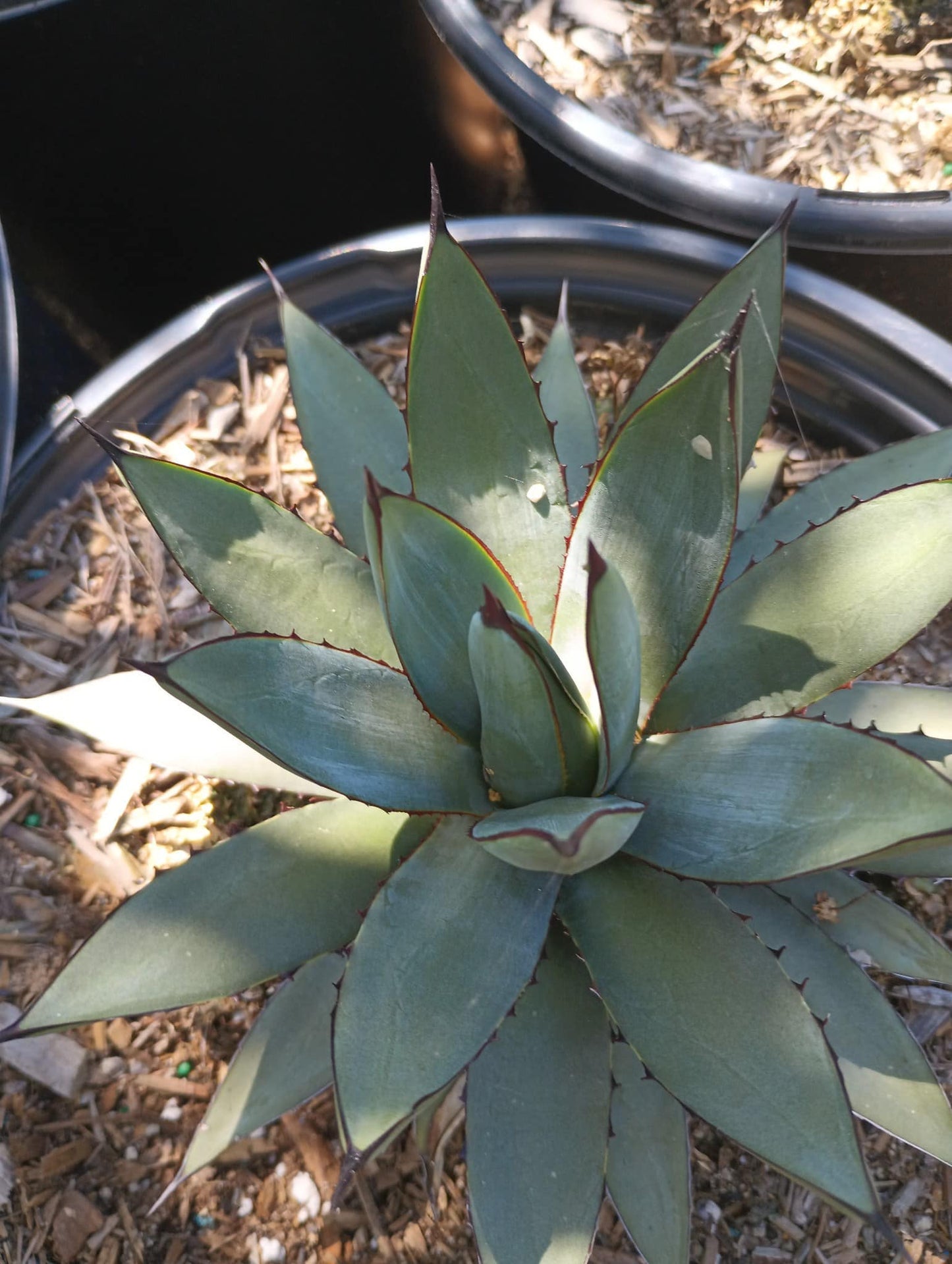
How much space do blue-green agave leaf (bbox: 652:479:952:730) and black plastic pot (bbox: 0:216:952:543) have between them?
52 centimetres

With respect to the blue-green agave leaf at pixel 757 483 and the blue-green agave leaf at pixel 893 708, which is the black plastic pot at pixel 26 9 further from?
the blue-green agave leaf at pixel 893 708

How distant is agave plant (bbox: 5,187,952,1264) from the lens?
2.25ft

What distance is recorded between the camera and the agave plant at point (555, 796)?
0.69 metres

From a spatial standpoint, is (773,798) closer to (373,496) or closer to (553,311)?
(373,496)

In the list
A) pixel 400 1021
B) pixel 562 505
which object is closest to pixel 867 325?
pixel 562 505

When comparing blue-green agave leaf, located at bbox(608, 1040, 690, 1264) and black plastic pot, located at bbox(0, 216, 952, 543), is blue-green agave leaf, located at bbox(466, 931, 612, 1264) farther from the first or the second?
black plastic pot, located at bbox(0, 216, 952, 543)


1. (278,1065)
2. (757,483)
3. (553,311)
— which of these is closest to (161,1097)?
(278,1065)

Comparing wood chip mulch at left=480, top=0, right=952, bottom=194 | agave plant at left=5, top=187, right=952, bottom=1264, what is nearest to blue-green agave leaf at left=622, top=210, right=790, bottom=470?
agave plant at left=5, top=187, right=952, bottom=1264

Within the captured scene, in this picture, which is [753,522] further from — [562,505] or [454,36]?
[454,36]

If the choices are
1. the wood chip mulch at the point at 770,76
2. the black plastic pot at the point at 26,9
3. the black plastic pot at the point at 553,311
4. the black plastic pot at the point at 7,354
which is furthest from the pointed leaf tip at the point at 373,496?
the black plastic pot at the point at 26,9

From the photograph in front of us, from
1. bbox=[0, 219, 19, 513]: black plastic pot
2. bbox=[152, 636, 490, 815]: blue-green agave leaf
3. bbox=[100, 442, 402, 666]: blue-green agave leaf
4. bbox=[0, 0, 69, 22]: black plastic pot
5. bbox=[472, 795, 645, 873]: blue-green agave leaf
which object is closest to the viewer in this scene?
bbox=[472, 795, 645, 873]: blue-green agave leaf

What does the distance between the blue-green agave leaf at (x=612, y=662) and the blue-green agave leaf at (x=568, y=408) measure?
369mm

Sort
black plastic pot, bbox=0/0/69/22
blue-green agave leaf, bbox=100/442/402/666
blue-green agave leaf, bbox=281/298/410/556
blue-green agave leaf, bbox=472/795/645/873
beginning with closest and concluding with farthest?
blue-green agave leaf, bbox=472/795/645/873 → blue-green agave leaf, bbox=100/442/402/666 → blue-green agave leaf, bbox=281/298/410/556 → black plastic pot, bbox=0/0/69/22

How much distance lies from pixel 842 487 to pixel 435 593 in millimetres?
516
